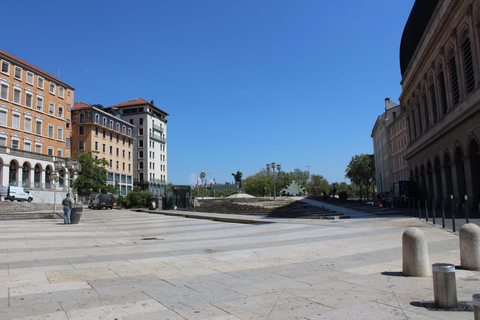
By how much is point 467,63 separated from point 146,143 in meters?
79.5

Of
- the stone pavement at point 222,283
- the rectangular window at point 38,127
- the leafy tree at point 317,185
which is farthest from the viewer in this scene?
the leafy tree at point 317,185

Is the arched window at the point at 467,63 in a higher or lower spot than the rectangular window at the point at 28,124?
lower

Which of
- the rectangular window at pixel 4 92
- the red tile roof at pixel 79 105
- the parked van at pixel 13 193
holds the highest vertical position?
the red tile roof at pixel 79 105

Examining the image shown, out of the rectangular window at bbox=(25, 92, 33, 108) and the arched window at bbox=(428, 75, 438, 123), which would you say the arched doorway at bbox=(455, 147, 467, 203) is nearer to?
the arched window at bbox=(428, 75, 438, 123)

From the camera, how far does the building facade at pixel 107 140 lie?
71188mm

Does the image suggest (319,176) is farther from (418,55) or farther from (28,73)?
(28,73)

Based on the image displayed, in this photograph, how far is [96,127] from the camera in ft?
238

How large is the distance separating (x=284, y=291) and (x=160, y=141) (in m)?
97.5

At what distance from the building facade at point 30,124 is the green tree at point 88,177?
3.50 m

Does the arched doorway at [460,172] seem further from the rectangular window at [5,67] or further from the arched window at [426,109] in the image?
the rectangular window at [5,67]

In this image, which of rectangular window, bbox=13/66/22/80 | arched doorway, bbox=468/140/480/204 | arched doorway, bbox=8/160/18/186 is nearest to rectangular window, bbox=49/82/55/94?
rectangular window, bbox=13/66/22/80

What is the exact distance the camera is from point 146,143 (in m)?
92.8

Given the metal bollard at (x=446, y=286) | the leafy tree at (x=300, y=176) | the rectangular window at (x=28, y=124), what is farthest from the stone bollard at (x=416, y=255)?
the leafy tree at (x=300, y=176)

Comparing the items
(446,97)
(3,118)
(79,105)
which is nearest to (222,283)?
(446,97)
